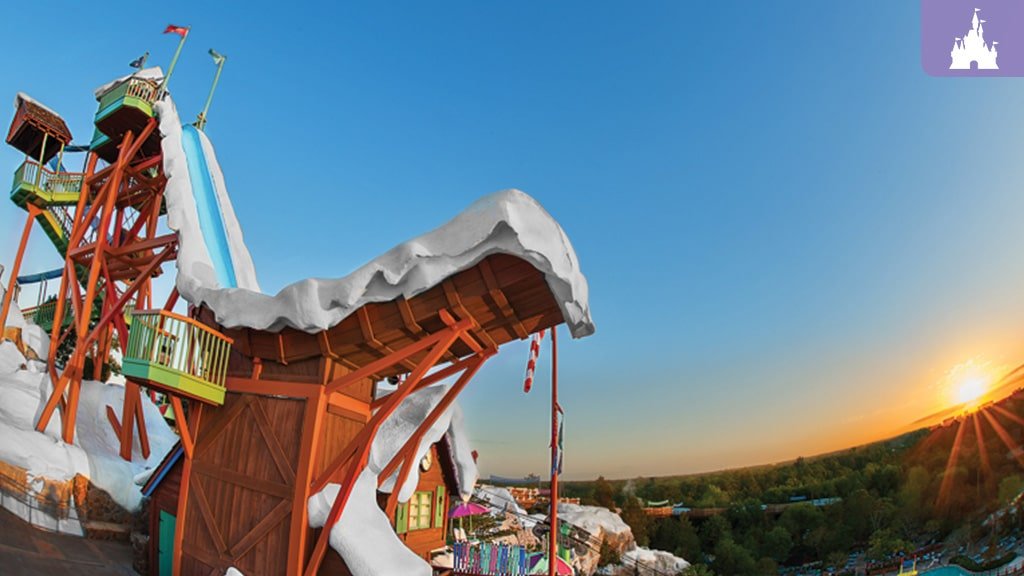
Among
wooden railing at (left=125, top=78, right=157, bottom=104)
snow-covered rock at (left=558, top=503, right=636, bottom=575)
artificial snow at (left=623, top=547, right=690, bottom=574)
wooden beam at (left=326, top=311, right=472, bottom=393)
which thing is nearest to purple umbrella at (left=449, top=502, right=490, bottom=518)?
snow-covered rock at (left=558, top=503, right=636, bottom=575)

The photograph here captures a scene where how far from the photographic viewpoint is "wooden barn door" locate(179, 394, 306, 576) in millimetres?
6398

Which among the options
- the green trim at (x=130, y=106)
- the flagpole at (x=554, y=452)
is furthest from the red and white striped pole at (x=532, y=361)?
the green trim at (x=130, y=106)

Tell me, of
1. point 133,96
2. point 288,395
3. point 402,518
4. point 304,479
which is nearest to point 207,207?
point 133,96

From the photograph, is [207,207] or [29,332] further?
[29,332]

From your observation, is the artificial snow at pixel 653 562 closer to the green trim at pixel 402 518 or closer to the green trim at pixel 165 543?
the green trim at pixel 402 518

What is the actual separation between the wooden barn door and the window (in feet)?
17.6

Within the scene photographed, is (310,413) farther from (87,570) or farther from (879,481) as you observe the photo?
(879,481)

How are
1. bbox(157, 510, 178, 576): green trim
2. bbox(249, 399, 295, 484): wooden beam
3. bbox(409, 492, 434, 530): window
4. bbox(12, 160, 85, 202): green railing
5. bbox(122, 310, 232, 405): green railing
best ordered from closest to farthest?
bbox(249, 399, 295, 484): wooden beam → bbox(122, 310, 232, 405): green railing → bbox(157, 510, 178, 576): green trim → bbox(409, 492, 434, 530): window → bbox(12, 160, 85, 202): green railing

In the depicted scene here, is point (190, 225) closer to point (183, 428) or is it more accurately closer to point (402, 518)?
point (183, 428)

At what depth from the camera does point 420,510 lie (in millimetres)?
12328

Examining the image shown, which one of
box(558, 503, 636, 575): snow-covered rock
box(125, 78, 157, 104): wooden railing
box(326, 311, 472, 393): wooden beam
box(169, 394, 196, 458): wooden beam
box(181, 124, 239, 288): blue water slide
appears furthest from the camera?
box(558, 503, 636, 575): snow-covered rock

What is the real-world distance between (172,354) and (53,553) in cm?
451

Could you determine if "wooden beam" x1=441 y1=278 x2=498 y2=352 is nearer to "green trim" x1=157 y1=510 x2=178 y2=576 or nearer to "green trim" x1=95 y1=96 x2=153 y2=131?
"green trim" x1=157 y1=510 x2=178 y2=576

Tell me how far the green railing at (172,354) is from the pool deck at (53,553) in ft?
10.0
